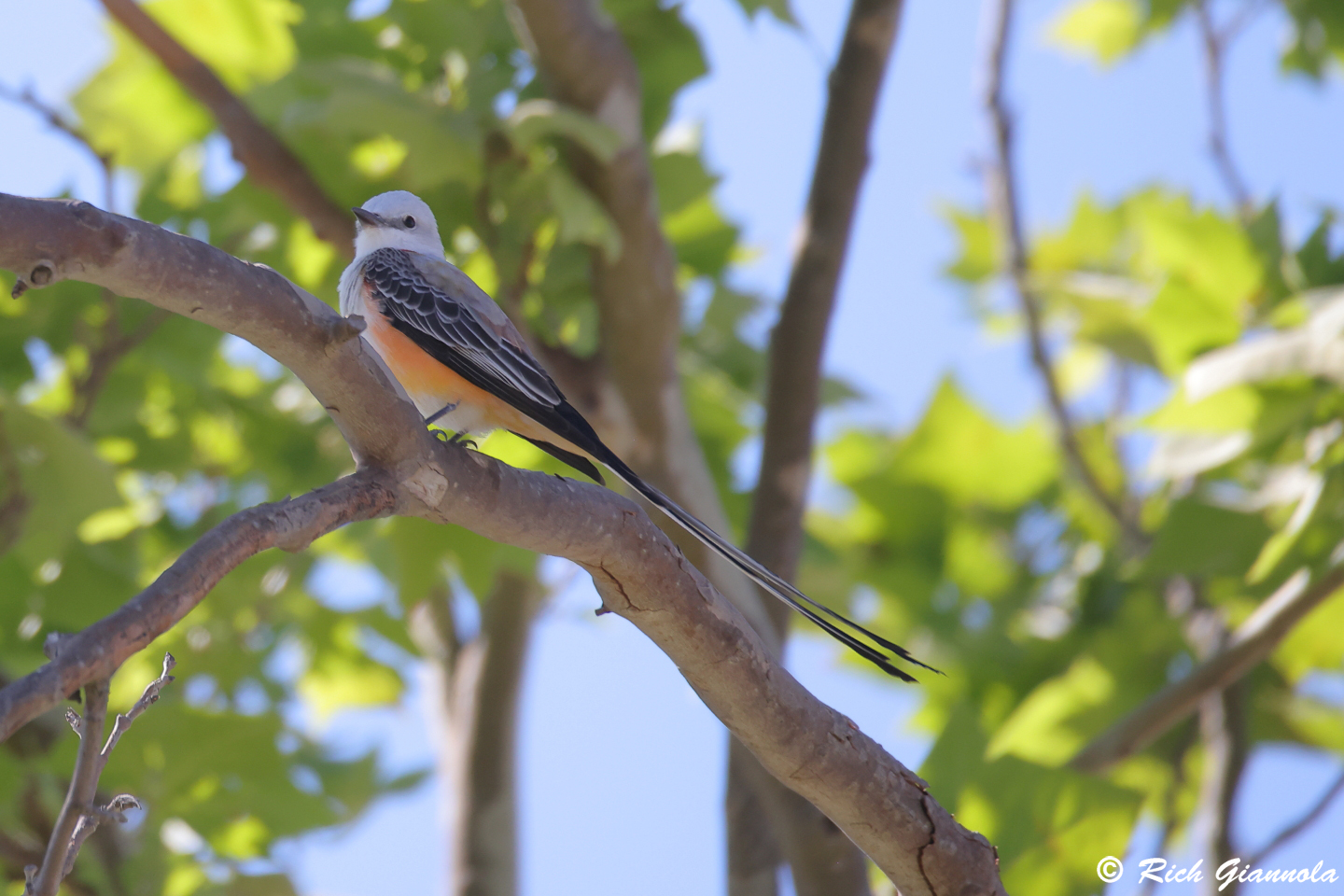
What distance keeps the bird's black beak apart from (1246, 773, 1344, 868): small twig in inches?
162

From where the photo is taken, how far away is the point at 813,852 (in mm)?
4000

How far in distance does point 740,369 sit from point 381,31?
246 cm

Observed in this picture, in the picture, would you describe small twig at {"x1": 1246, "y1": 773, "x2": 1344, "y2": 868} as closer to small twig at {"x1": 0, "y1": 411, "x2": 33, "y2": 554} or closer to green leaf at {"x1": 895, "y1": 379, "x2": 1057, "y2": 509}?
green leaf at {"x1": 895, "y1": 379, "x2": 1057, "y2": 509}

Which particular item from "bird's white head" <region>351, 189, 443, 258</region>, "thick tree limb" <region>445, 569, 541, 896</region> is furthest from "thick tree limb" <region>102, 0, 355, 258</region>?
"thick tree limb" <region>445, 569, 541, 896</region>

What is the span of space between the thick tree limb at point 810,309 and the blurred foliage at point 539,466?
0.60 m

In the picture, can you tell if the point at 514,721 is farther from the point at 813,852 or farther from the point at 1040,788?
the point at 1040,788

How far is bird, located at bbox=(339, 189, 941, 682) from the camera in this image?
132 inches

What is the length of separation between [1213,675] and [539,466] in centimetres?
280

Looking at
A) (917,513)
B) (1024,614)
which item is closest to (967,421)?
(917,513)

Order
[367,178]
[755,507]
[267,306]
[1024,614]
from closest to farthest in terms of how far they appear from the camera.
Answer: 1. [267,306]
2. [755,507]
3. [367,178]
4. [1024,614]

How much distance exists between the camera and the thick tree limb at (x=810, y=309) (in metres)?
4.72

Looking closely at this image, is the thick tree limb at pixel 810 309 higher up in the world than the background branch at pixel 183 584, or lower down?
higher up

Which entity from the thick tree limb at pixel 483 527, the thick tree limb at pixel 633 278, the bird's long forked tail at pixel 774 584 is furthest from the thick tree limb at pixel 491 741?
the thick tree limb at pixel 483 527

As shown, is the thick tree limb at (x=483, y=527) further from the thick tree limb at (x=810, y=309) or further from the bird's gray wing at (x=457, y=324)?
the thick tree limb at (x=810, y=309)
